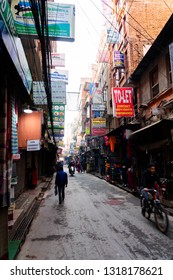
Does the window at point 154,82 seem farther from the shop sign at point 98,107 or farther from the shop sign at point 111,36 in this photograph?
the shop sign at point 98,107

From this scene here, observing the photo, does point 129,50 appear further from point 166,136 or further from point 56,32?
point 56,32

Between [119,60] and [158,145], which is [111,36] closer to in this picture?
[119,60]

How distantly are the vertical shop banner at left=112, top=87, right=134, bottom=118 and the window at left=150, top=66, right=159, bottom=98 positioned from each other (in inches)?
64.2

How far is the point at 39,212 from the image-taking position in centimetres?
788

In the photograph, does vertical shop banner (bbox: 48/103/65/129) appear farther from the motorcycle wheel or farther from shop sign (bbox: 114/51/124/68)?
the motorcycle wheel

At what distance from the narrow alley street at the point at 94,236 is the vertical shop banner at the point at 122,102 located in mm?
6648

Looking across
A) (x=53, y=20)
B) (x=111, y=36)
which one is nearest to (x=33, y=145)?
(x=53, y=20)

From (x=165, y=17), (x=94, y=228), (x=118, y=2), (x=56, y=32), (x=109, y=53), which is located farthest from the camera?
(x=109, y=53)

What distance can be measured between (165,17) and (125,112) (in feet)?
33.2

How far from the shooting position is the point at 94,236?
516 centimetres

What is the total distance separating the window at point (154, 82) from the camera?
11789 mm

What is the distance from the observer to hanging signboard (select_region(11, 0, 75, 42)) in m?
6.52
